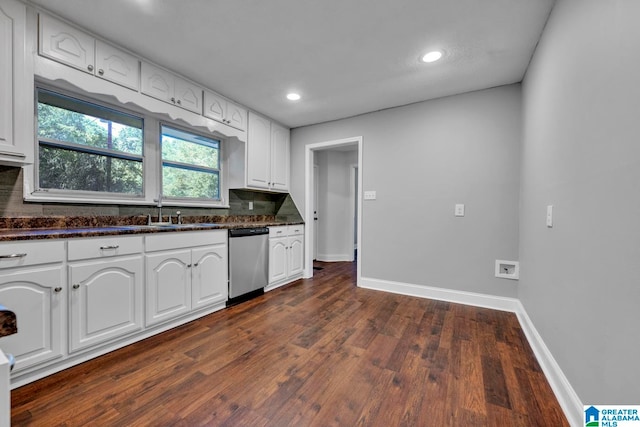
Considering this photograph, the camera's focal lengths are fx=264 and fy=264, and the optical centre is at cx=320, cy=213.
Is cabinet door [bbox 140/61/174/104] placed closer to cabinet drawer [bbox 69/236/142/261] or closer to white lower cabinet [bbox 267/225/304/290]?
cabinet drawer [bbox 69/236/142/261]

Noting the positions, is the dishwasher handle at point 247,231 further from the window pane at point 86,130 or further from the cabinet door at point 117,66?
the cabinet door at point 117,66

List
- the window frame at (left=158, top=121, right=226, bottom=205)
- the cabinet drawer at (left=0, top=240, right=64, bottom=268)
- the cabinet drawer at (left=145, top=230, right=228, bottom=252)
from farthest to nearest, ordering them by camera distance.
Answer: the window frame at (left=158, top=121, right=226, bottom=205) < the cabinet drawer at (left=145, top=230, right=228, bottom=252) < the cabinet drawer at (left=0, top=240, right=64, bottom=268)

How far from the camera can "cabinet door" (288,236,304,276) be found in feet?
12.3

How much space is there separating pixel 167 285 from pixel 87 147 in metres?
1.33

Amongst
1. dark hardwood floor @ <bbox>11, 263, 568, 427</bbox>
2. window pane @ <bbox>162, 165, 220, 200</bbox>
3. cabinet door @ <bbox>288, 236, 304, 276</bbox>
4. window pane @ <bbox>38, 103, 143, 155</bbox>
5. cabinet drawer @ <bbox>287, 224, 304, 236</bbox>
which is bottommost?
dark hardwood floor @ <bbox>11, 263, 568, 427</bbox>

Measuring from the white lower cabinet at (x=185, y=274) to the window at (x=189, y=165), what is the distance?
2.47 feet

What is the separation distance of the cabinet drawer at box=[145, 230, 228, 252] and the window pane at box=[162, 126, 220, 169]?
964 mm

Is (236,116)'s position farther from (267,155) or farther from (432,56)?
(432,56)

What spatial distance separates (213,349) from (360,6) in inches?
101

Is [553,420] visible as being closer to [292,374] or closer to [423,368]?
[423,368]

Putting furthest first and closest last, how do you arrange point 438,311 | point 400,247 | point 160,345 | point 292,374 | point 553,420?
point 400,247 → point 438,311 → point 160,345 → point 292,374 → point 553,420

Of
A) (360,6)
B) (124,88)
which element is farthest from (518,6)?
(124,88)

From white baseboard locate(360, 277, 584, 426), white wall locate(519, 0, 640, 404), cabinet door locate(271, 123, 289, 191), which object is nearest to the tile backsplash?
cabinet door locate(271, 123, 289, 191)

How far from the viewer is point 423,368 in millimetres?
1733
